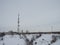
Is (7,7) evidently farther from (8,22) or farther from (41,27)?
(41,27)

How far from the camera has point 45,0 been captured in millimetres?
1852

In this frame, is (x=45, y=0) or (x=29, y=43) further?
(x=45, y=0)

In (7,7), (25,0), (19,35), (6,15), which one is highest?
(25,0)

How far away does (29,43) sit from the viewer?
5.69 feet

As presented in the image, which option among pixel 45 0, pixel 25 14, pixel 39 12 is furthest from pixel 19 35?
pixel 45 0

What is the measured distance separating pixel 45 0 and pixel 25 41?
915 mm

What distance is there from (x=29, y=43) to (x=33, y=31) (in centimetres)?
24

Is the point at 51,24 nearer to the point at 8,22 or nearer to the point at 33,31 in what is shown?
the point at 33,31

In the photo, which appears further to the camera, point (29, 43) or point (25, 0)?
point (25, 0)

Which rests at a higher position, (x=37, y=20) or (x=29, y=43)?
(x=37, y=20)

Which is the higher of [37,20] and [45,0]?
[45,0]

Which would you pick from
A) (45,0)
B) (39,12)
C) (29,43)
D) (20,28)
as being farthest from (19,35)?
(45,0)

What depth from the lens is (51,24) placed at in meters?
1.78

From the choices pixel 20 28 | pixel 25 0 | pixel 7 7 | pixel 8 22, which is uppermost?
pixel 25 0
